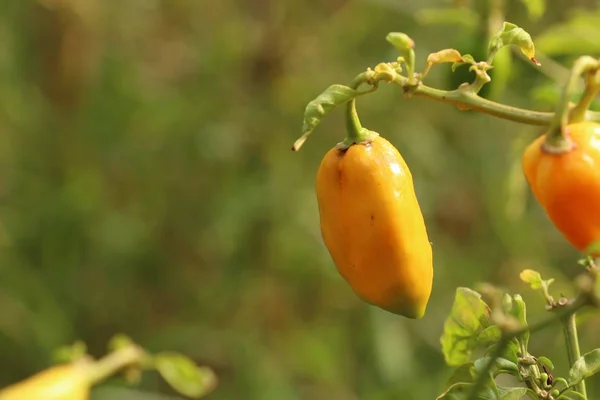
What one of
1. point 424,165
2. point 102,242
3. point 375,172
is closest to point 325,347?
point 424,165

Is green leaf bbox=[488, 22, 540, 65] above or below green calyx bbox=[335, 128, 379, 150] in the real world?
below

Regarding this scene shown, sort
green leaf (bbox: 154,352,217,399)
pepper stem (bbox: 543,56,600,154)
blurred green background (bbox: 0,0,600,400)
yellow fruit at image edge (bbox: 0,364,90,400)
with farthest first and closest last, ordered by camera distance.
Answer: blurred green background (bbox: 0,0,600,400) → green leaf (bbox: 154,352,217,399) → yellow fruit at image edge (bbox: 0,364,90,400) → pepper stem (bbox: 543,56,600,154)

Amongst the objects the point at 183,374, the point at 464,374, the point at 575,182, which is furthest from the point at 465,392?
the point at 183,374

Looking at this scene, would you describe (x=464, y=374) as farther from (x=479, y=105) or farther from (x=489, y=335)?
(x=479, y=105)

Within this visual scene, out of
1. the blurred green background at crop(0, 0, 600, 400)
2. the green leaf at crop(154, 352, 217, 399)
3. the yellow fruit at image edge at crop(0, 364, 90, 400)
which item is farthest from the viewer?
the blurred green background at crop(0, 0, 600, 400)

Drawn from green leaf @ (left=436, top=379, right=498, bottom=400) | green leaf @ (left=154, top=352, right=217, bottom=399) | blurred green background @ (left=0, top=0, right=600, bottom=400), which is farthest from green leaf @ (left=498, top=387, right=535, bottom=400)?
blurred green background @ (left=0, top=0, right=600, bottom=400)

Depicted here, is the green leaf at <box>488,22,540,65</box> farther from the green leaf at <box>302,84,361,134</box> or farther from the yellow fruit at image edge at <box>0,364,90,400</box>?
the yellow fruit at image edge at <box>0,364,90,400</box>
